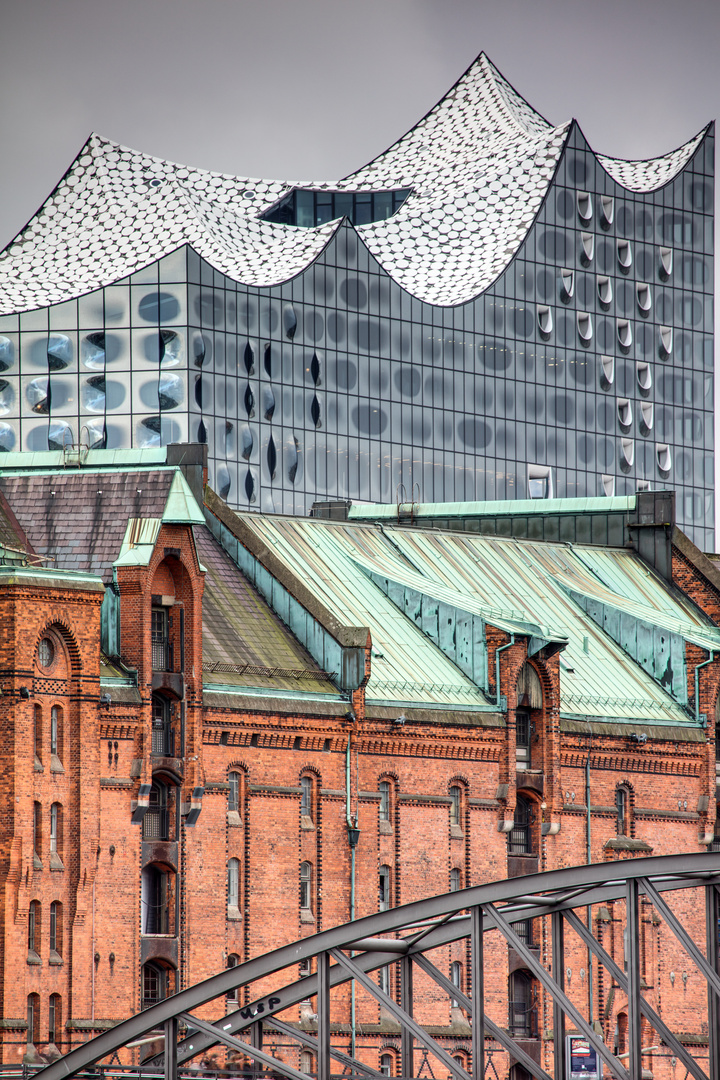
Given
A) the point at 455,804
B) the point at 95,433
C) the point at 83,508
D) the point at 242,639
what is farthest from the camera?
the point at 95,433

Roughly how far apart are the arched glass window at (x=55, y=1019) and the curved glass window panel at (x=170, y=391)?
308 feet

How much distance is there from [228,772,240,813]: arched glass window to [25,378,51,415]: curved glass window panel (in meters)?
89.0

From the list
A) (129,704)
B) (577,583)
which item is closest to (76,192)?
(577,583)

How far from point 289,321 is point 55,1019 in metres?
101

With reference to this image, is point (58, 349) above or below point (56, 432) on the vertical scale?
above

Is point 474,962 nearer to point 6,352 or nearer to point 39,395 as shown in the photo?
point 6,352

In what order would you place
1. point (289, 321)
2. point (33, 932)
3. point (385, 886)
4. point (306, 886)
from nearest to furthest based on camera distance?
1. point (33, 932)
2. point (306, 886)
3. point (385, 886)
4. point (289, 321)

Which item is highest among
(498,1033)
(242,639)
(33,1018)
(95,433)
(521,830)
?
(95,433)

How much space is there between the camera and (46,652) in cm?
8288

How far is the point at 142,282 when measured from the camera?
570ft

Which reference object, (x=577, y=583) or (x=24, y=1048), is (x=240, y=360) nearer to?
(x=577, y=583)

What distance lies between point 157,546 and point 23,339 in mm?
Answer: 89827

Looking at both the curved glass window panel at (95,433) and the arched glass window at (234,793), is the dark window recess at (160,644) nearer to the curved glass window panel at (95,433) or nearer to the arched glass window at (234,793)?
the arched glass window at (234,793)

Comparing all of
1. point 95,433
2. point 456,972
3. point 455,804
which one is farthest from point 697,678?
point 95,433
